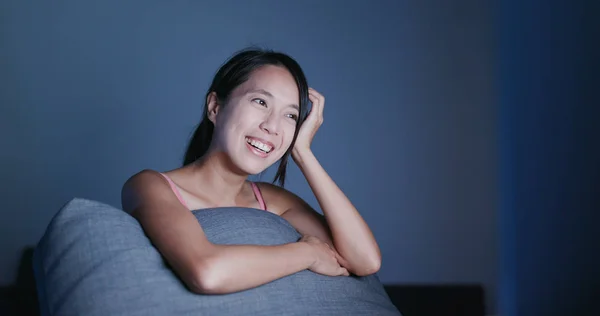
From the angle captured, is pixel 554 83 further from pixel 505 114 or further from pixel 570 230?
pixel 570 230

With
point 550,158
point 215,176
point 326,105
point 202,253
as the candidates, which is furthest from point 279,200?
point 326,105

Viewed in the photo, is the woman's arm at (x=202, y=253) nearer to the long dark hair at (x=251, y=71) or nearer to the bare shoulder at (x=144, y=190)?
the bare shoulder at (x=144, y=190)

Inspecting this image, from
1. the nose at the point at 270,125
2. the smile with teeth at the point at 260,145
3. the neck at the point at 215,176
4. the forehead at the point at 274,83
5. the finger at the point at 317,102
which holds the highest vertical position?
the forehead at the point at 274,83

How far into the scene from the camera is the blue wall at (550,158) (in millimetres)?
1581

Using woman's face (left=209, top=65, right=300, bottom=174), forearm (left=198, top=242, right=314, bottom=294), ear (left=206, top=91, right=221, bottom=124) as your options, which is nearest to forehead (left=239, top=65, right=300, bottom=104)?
woman's face (left=209, top=65, right=300, bottom=174)

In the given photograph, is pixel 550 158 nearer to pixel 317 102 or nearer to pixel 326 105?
pixel 317 102

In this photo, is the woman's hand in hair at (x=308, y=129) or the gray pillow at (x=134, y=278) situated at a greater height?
the woman's hand in hair at (x=308, y=129)

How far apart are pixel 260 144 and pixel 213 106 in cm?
24

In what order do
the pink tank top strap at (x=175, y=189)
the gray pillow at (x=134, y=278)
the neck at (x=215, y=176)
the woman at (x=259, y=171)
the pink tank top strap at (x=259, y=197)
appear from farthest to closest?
the pink tank top strap at (x=259, y=197) < the neck at (x=215, y=176) < the pink tank top strap at (x=175, y=189) < the woman at (x=259, y=171) < the gray pillow at (x=134, y=278)

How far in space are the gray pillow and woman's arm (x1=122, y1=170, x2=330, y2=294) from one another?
25 mm

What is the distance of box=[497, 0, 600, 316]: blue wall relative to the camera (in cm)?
158

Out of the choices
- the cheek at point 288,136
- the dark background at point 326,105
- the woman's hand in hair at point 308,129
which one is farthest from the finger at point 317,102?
the dark background at point 326,105

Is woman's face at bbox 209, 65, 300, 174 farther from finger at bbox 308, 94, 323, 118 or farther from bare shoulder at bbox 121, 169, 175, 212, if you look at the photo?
bare shoulder at bbox 121, 169, 175, 212

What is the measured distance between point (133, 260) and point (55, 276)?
0.18 metres
